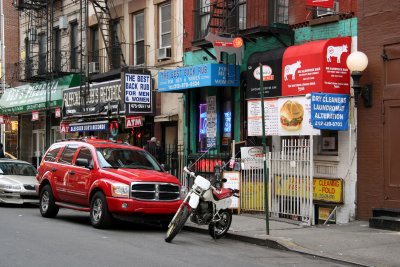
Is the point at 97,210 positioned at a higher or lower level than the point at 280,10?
lower

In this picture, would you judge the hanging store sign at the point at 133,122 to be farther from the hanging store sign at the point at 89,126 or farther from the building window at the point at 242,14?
the building window at the point at 242,14

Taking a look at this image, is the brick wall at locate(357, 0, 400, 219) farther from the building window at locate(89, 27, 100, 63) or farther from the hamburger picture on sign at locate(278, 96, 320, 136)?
the building window at locate(89, 27, 100, 63)

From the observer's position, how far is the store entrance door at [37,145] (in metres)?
30.1

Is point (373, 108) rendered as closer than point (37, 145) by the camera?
Yes

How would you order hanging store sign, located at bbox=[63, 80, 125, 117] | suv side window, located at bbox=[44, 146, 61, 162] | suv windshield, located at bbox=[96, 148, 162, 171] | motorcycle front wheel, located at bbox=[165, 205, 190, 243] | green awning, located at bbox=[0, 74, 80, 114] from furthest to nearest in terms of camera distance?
1. green awning, located at bbox=[0, 74, 80, 114]
2. hanging store sign, located at bbox=[63, 80, 125, 117]
3. suv side window, located at bbox=[44, 146, 61, 162]
4. suv windshield, located at bbox=[96, 148, 162, 171]
5. motorcycle front wheel, located at bbox=[165, 205, 190, 243]

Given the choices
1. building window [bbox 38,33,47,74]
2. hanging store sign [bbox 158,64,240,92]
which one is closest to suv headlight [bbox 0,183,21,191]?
hanging store sign [bbox 158,64,240,92]

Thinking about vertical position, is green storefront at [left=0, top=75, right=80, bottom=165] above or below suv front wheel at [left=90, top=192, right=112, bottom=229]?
above

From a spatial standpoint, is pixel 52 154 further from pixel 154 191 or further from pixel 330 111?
pixel 330 111

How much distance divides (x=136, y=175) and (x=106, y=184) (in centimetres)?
65

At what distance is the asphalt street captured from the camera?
842cm

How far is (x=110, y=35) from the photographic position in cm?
2312

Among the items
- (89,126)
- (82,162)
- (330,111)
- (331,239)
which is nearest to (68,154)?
(82,162)

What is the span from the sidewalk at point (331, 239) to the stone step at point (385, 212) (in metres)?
0.36

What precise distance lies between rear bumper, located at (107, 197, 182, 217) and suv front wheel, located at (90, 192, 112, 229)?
0.17 m
